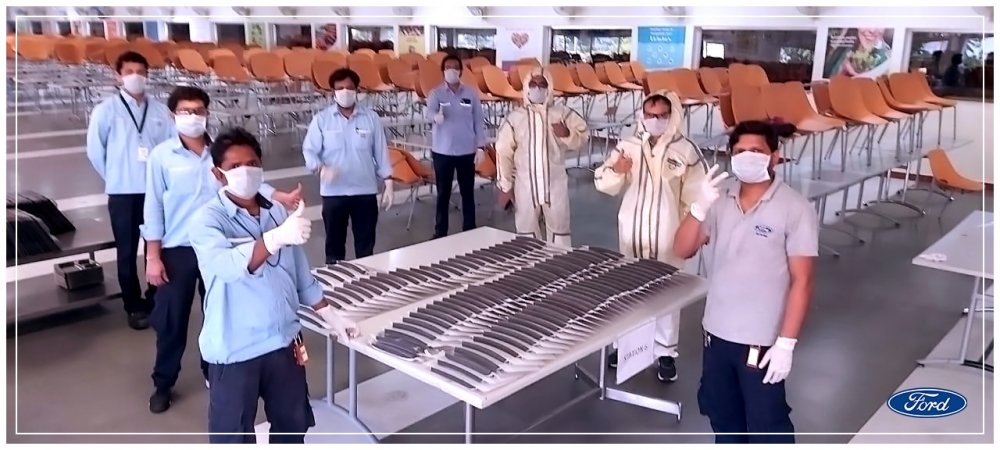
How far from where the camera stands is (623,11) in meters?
9.60

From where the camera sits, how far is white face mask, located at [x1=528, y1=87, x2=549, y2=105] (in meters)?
3.83

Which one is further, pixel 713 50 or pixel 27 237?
pixel 713 50

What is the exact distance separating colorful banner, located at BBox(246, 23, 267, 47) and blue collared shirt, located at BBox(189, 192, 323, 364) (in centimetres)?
1094

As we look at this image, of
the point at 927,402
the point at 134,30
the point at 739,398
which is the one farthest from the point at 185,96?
the point at 134,30

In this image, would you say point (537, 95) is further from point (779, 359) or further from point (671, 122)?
point (779, 359)

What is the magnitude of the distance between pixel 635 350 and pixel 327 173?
1831mm

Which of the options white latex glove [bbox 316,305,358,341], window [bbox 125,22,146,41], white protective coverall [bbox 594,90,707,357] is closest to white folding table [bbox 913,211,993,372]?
white protective coverall [bbox 594,90,707,357]

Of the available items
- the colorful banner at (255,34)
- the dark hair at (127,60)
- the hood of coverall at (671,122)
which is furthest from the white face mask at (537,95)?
the colorful banner at (255,34)

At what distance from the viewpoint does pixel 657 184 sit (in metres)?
3.00

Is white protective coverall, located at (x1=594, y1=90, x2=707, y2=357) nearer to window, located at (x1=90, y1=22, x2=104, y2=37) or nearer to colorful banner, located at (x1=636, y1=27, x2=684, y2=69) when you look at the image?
colorful banner, located at (x1=636, y1=27, x2=684, y2=69)

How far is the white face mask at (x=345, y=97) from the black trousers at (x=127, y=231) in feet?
3.17

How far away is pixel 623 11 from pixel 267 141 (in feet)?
14.8

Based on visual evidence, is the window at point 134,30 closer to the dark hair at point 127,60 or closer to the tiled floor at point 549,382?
the tiled floor at point 549,382

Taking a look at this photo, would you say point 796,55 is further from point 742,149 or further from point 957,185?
point 742,149
